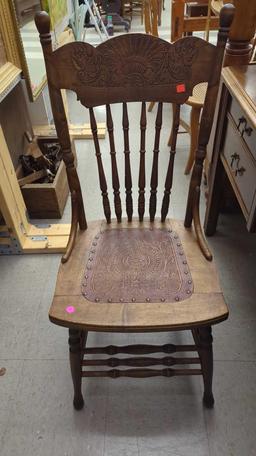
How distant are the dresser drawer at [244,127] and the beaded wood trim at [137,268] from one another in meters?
0.38

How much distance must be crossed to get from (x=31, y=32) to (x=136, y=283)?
72.3 inches

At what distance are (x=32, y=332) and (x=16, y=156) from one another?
3.51ft

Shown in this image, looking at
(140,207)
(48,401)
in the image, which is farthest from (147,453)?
(140,207)

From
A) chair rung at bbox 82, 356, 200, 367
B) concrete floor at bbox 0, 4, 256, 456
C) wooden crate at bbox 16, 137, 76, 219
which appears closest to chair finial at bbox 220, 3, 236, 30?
chair rung at bbox 82, 356, 200, 367

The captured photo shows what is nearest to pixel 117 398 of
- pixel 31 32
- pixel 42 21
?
pixel 42 21

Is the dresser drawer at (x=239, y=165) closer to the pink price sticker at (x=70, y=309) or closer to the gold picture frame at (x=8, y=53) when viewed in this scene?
the pink price sticker at (x=70, y=309)

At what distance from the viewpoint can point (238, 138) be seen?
1171 millimetres

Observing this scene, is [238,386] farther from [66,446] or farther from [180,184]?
[180,184]

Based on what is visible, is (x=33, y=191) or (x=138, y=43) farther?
(x=33, y=191)

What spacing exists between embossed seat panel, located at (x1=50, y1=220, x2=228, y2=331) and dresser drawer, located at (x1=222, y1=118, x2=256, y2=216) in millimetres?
241

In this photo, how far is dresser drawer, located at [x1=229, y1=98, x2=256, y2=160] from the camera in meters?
1.03

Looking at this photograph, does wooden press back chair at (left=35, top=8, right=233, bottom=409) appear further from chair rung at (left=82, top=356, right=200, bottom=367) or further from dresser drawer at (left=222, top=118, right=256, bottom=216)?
dresser drawer at (left=222, top=118, right=256, bottom=216)

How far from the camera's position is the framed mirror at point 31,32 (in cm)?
153

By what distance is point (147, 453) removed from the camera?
98cm
